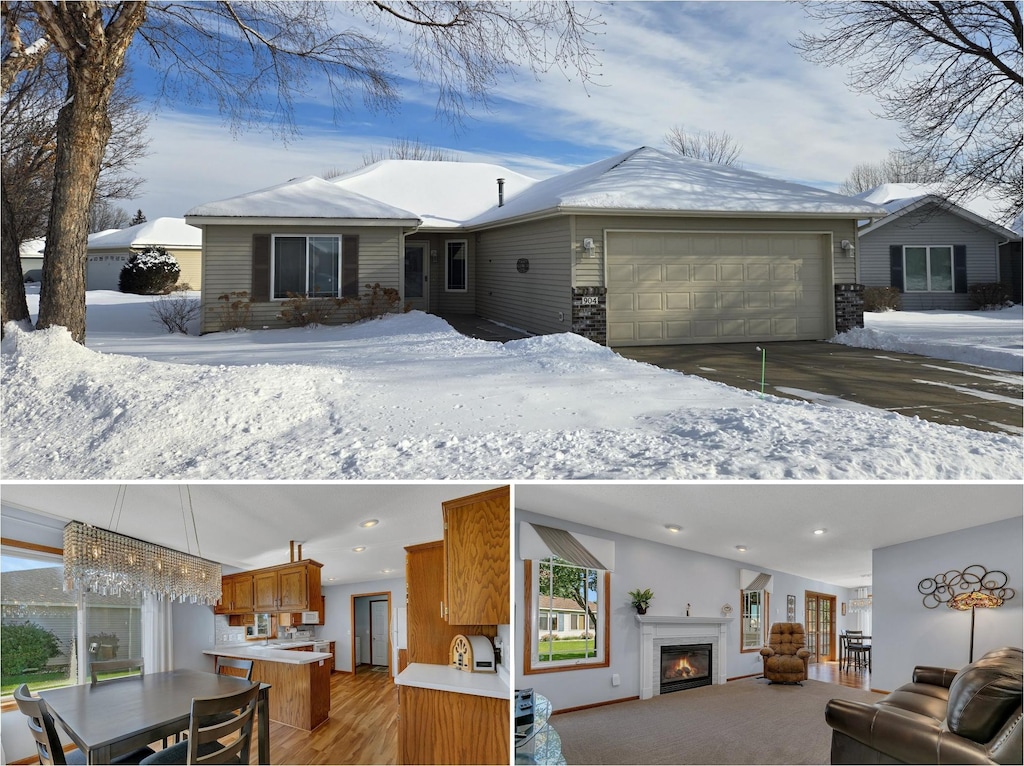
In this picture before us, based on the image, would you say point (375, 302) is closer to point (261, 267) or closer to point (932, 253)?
point (261, 267)

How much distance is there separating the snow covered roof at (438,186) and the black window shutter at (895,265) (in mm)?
8628

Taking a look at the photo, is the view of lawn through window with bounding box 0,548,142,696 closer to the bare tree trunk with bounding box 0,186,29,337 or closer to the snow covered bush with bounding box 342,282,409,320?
the bare tree trunk with bounding box 0,186,29,337

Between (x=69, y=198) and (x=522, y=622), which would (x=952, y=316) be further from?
(x=69, y=198)

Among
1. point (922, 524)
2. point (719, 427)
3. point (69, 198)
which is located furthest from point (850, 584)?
point (69, 198)

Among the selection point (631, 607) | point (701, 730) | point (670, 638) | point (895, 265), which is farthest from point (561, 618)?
point (895, 265)

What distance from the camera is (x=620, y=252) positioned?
11.2 m

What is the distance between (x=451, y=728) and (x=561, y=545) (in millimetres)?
2019

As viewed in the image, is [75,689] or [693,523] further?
[693,523]

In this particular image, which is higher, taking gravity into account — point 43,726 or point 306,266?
point 306,266

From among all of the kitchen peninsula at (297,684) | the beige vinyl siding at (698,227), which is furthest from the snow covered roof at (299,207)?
the kitchen peninsula at (297,684)

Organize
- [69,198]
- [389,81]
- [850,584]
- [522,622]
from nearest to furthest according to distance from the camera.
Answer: [522,622], [69,198], [389,81], [850,584]

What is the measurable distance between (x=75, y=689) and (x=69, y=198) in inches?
200

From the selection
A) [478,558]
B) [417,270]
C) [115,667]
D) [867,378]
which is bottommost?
[115,667]

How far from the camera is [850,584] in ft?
43.3
